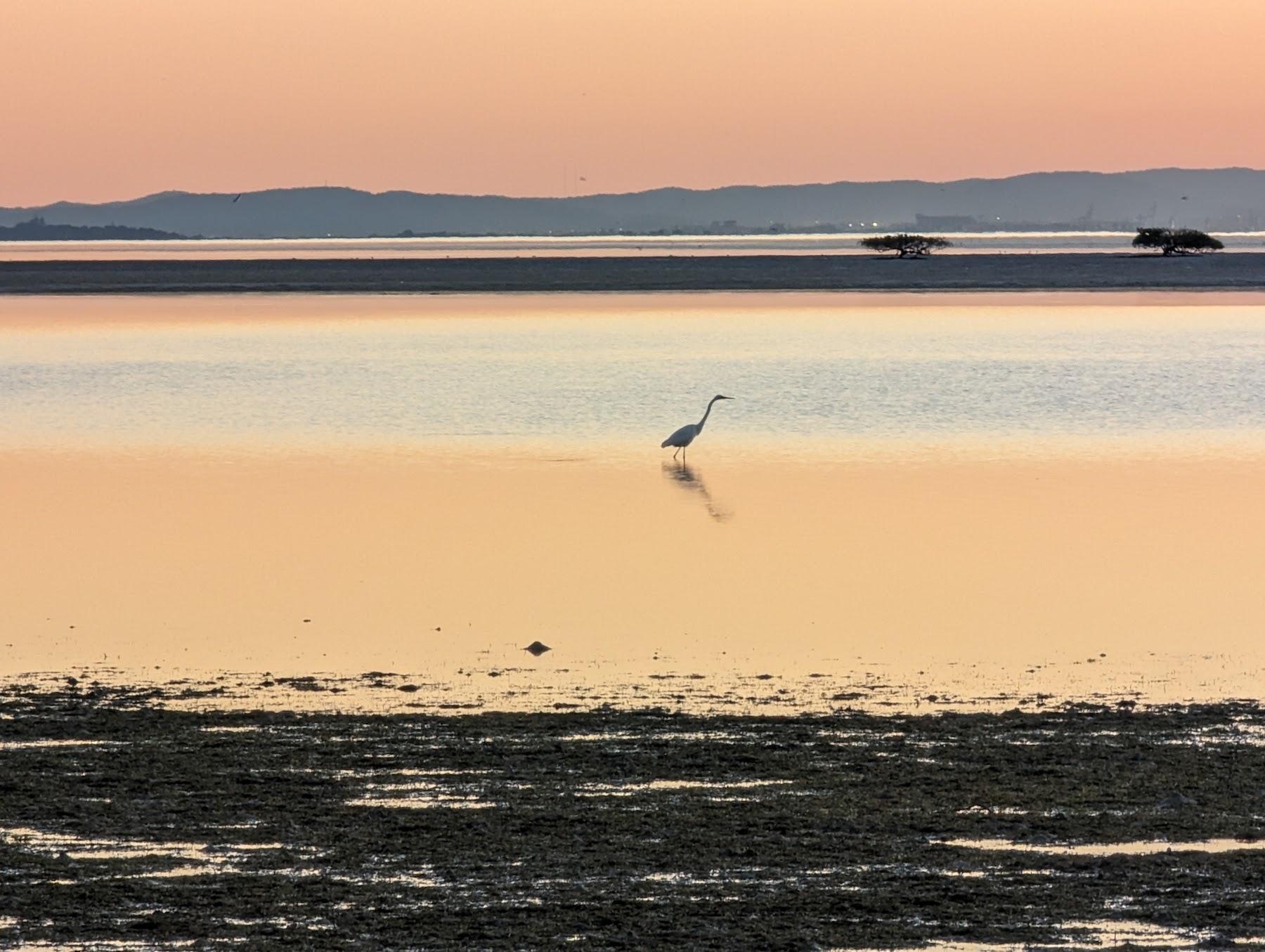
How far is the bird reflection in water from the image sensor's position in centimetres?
2114

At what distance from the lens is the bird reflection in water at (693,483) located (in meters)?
21.1

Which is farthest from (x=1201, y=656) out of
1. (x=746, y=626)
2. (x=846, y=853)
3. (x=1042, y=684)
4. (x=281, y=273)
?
(x=281, y=273)

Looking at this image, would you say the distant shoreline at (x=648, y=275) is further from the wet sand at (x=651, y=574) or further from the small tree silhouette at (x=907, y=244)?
the wet sand at (x=651, y=574)

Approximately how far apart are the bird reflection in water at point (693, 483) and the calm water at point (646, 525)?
3.8 inches

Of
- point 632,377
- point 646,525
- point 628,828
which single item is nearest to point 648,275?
point 632,377

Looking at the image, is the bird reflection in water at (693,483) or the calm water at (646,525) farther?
the bird reflection in water at (693,483)

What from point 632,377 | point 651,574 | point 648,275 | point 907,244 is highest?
point 907,244

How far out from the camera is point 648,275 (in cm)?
9875

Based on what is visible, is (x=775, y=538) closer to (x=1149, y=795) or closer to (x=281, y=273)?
(x=1149, y=795)

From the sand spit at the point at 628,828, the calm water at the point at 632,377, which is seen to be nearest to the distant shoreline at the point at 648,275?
the calm water at the point at 632,377

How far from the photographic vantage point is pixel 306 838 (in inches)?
345

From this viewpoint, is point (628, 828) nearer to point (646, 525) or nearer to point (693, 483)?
point (646, 525)

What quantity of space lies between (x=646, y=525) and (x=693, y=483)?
3.93 metres

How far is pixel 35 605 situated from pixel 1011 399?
23604 mm
